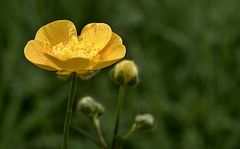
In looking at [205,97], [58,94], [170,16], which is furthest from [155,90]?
[170,16]

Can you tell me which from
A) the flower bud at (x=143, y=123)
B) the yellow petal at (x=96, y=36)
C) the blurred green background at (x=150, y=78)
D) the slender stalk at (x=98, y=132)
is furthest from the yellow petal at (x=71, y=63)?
the blurred green background at (x=150, y=78)

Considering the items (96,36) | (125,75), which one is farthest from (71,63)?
(125,75)

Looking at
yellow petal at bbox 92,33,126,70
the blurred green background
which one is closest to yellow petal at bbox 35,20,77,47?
yellow petal at bbox 92,33,126,70

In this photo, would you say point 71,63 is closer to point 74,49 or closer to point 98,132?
point 74,49

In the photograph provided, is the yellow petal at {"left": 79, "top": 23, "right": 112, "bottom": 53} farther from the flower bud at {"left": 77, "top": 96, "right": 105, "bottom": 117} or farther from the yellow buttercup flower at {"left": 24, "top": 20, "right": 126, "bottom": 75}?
the flower bud at {"left": 77, "top": 96, "right": 105, "bottom": 117}

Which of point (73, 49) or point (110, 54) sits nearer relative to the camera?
point (110, 54)

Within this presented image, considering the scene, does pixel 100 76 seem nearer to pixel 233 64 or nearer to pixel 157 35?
pixel 157 35

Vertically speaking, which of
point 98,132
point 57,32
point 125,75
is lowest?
point 98,132

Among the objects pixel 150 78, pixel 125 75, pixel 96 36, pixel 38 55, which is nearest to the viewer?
pixel 38 55
